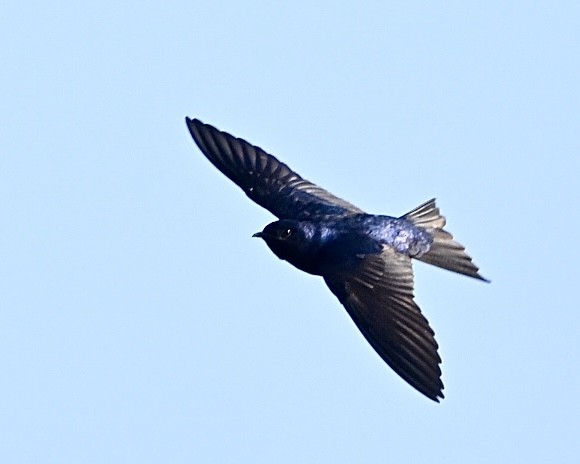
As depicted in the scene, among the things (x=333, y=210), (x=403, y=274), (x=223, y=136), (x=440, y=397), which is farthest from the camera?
(x=223, y=136)

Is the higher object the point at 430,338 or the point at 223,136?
the point at 223,136

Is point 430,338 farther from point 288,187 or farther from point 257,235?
point 288,187

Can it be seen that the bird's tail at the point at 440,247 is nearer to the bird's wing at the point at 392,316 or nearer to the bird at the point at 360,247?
the bird at the point at 360,247

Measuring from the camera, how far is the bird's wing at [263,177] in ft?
49.5

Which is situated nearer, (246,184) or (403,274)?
(403,274)

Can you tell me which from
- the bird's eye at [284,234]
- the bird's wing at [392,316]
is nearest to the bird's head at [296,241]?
the bird's eye at [284,234]

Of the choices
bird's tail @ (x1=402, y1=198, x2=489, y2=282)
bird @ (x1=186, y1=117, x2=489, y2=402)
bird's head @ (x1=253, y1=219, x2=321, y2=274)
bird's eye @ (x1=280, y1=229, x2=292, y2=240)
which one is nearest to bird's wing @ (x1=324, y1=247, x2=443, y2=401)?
bird @ (x1=186, y1=117, x2=489, y2=402)

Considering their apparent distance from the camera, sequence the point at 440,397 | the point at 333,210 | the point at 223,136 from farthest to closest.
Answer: the point at 223,136 < the point at 333,210 < the point at 440,397

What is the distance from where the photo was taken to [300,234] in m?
13.9

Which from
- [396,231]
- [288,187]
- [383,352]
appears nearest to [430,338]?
[383,352]

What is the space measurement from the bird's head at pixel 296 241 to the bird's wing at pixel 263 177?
0.75m

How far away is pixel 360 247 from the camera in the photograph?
45.0 feet

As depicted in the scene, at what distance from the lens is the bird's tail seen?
14.3 meters

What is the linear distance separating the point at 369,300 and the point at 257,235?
1.23m
